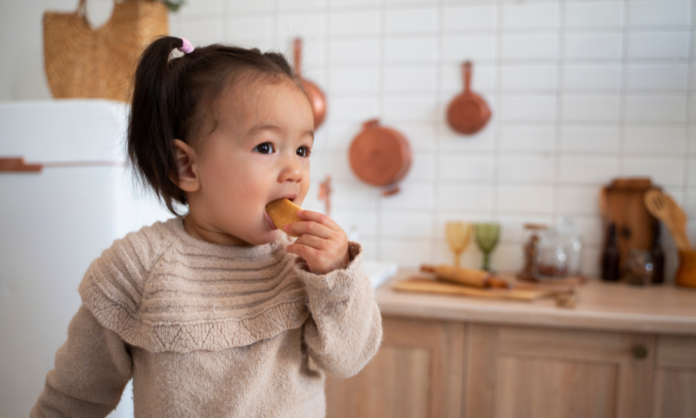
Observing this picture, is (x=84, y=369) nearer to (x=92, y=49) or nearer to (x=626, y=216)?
(x=92, y=49)

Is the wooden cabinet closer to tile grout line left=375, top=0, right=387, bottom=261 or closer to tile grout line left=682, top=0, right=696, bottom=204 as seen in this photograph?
tile grout line left=375, top=0, right=387, bottom=261

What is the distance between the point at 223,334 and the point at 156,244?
0.17 meters

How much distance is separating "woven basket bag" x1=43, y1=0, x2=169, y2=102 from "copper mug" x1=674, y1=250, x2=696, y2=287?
5.93 ft

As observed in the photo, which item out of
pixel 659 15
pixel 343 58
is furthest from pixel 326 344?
pixel 659 15

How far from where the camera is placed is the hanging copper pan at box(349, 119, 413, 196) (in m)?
1.82

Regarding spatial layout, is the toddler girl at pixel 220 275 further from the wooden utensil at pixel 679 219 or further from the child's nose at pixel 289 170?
the wooden utensil at pixel 679 219

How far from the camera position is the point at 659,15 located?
1.66 meters

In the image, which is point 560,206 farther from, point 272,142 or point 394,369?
point 272,142

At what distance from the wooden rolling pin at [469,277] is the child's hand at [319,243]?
0.96m

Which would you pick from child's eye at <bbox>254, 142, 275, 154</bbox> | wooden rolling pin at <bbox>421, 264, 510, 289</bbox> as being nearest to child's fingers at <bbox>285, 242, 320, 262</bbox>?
child's eye at <bbox>254, 142, 275, 154</bbox>

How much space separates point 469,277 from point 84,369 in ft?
3.65

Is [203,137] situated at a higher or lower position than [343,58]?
A: lower

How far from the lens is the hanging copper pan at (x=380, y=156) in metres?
1.82

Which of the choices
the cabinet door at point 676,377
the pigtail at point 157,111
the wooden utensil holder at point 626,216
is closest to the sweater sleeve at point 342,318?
the pigtail at point 157,111
